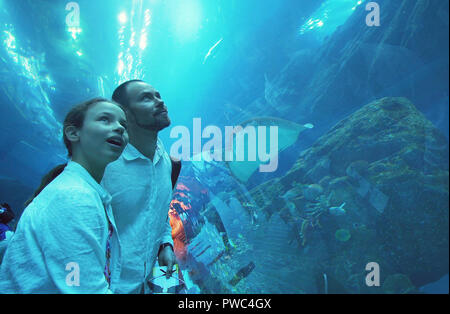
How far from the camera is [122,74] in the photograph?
21.1ft

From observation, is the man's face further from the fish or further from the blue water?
the fish

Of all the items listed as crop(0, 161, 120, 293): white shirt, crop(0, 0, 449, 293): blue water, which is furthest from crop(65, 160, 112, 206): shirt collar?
crop(0, 0, 449, 293): blue water

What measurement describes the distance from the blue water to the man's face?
190cm

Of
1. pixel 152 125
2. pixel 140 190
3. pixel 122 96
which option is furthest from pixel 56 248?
pixel 122 96

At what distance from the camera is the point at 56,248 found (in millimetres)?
644

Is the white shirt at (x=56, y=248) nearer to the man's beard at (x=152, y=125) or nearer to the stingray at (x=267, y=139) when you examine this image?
the man's beard at (x=152, y=125)

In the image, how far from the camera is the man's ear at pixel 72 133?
36.5 inches

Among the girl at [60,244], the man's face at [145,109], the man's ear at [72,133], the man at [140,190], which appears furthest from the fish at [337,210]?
the man's ear at [72,133]

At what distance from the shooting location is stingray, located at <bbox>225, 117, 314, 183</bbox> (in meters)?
3.32

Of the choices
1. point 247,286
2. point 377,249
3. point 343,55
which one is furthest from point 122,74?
point 377,249

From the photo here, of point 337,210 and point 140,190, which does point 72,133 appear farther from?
point 337,210

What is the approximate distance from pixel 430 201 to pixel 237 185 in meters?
2.88

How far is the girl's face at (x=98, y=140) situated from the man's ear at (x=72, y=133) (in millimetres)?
11
